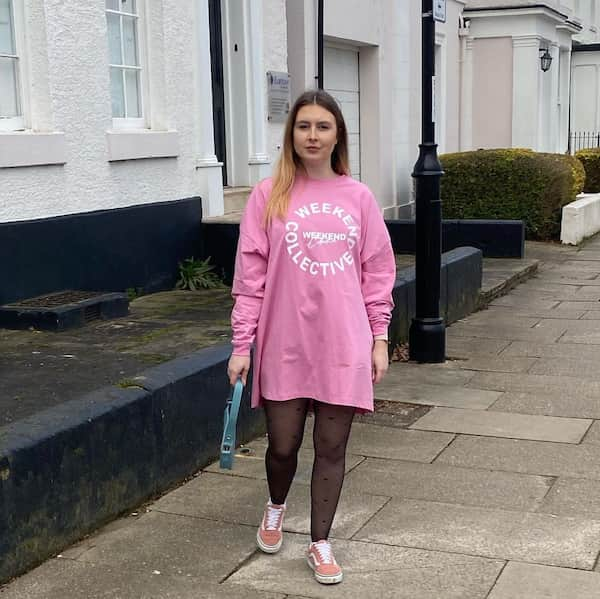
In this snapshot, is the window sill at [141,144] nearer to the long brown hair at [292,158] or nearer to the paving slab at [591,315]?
the paving slab at [591,315]

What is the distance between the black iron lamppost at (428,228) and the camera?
6.83 meters

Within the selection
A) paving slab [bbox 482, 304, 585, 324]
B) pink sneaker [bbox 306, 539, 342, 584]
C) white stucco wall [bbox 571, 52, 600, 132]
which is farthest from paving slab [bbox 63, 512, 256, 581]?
white stucco wall [bbox 571, 52, 600, 132]

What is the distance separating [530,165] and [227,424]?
10.5 metres

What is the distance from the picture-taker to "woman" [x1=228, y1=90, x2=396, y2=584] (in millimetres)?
3504

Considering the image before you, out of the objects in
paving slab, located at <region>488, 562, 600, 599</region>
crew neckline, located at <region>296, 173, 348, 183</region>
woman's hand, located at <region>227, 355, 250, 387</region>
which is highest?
crew neckline, located at <region>296, 173, 348, 183</region>

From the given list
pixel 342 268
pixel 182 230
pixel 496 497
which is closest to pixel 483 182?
pixel 182 230

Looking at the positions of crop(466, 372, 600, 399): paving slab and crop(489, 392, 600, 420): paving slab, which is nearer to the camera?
crop(489, 392, 600, 420): paving slab

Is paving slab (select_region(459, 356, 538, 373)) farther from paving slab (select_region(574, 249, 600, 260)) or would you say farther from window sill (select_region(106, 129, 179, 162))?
paving slab (select_region(574, 249, 600, 260))

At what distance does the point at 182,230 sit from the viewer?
867 centimetres

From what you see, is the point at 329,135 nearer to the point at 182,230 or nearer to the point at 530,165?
the point at 182,230

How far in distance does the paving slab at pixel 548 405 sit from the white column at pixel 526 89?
43.9 ft

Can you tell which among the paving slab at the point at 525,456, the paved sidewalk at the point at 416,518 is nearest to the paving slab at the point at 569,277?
the paved sidewalk at the point at 416,518

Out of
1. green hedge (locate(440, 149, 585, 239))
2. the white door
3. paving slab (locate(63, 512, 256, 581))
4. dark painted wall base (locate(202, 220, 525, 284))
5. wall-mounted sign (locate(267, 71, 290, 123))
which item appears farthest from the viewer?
green hedge (locate(440, 149, 585, 239))

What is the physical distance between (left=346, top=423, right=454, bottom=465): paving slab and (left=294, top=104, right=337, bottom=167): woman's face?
6.60 feet
